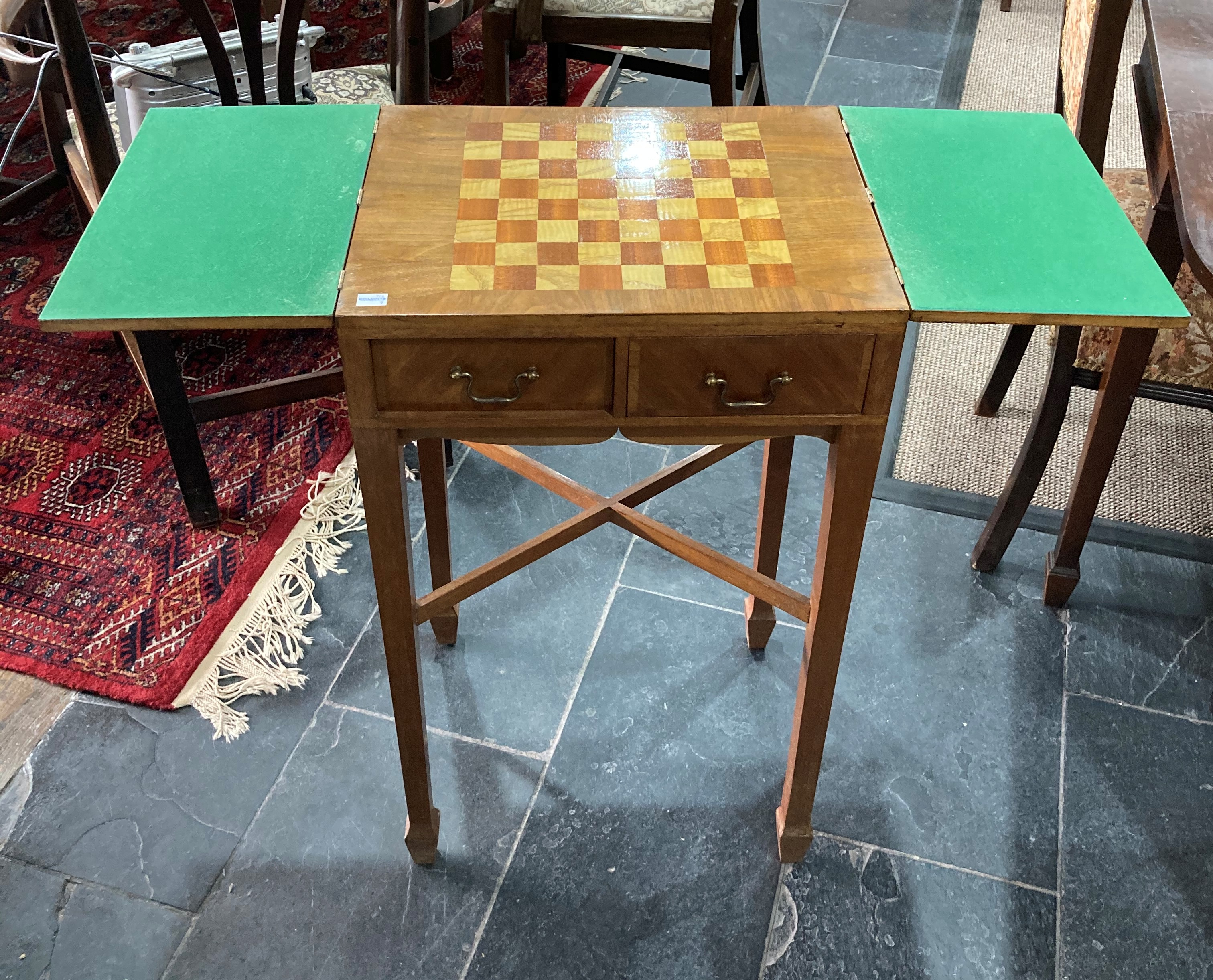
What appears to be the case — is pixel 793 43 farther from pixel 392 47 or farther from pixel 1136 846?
pixel 1136 846

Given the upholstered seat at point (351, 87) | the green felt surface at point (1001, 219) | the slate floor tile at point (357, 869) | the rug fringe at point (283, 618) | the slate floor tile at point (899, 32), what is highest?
the green felt surface at point (1001, 219)

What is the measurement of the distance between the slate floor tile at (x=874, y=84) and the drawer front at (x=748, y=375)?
7.32 ft

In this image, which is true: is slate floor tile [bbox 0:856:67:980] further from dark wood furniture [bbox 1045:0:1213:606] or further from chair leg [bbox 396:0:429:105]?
Answer: dark wood furniture [bbox 1045:0:1213:606]

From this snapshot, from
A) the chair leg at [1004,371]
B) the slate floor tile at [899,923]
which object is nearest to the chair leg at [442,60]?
the chair leg at [1004,371]

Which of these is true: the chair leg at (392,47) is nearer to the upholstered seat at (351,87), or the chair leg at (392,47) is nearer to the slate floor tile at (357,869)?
the upholstered seat at (351,87)

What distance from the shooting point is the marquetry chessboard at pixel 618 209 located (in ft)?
3.22

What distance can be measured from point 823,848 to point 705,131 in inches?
38.4

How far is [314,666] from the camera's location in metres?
1.71

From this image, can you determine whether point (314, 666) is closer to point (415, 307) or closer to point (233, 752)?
point (233, 752)

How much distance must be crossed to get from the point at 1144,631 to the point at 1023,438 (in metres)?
0.52

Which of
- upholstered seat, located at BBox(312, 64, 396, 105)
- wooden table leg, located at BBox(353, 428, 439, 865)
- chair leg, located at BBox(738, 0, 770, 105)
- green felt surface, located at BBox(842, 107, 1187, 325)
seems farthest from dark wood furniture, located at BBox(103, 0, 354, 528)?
chair leg, located at BBox(738, 0, 770, 105)

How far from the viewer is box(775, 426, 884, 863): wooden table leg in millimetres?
1070

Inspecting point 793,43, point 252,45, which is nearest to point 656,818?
point 252,45

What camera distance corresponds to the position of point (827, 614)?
47.4 inches
